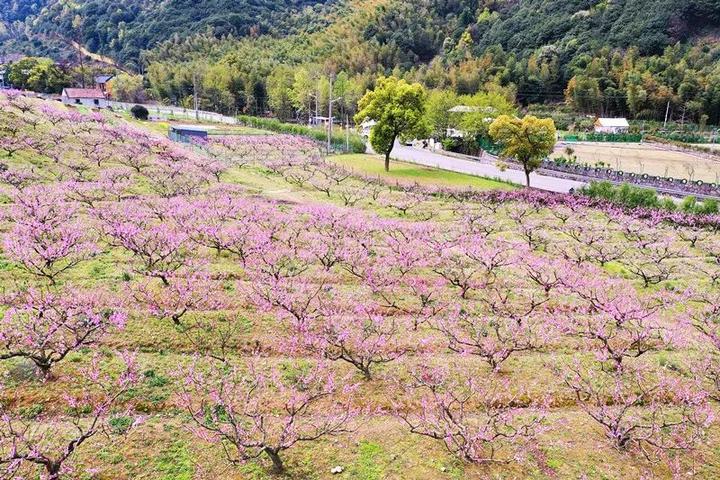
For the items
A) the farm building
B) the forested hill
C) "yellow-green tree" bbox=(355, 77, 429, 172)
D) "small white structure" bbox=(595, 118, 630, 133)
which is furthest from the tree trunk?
the forested hill

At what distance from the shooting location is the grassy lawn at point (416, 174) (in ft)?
133

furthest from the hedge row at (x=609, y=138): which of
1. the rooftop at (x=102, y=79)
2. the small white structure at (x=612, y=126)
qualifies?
the rooftop at (x=102, y=79)

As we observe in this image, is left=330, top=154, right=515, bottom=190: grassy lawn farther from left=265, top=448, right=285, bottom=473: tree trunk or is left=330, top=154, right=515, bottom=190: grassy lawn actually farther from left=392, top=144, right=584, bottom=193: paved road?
left=265, top=448, right=285, bottom=473: tree trunk

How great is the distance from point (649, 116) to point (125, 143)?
291ft

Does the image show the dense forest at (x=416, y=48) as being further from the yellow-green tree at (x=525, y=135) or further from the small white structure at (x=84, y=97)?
the yellow-green tree at (x=525, y=135)

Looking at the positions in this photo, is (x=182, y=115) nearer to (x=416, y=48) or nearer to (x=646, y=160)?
(x=646, y=160)

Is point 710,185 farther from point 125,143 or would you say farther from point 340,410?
point 125,143

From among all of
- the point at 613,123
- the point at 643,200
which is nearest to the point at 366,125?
the point at 643,200

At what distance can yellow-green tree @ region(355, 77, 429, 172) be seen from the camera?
4212 cm

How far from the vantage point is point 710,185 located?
37.7 metres

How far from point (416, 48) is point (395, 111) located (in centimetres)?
10572

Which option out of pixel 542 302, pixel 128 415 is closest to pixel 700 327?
pixel 542 302

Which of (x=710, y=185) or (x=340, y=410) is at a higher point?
(x=710, y=185)

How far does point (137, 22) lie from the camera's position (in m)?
161
